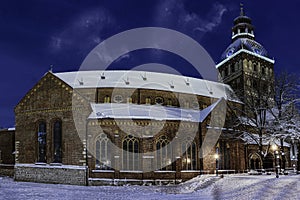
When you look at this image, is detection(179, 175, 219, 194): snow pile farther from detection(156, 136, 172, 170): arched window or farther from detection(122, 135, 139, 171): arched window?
detection(122, 135, 139, 171): arched window

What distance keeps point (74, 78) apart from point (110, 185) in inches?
668

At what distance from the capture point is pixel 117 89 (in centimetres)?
4031

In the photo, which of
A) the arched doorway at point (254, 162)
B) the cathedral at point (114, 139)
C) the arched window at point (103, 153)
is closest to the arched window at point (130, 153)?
the cathedral at point (114, 139)

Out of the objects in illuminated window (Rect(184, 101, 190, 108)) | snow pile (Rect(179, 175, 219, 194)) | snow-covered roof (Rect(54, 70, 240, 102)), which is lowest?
snow pile (Rect(179, 175, 219, 194))

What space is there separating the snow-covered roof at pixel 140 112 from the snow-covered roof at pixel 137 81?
3.92 m

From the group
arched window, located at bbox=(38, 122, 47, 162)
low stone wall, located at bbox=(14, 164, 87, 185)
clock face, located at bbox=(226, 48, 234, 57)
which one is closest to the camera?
low stone wall, located at bbox=(14, 164, 87, 185)

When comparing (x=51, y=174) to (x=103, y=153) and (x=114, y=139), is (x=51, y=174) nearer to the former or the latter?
(x=103, y=153)

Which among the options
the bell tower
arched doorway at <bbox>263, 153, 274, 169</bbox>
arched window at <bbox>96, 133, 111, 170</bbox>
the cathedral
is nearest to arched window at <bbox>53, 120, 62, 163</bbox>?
the cathedral

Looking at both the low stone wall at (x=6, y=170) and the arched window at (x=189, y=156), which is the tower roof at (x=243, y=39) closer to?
the arched window at (x=189, y=156)

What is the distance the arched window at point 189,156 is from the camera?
3409 centimetres

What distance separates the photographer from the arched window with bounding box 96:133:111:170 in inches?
1236

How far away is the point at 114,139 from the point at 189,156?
8253 millimetres

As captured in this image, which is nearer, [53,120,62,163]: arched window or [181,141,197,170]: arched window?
[53,120,62,163]: arched window

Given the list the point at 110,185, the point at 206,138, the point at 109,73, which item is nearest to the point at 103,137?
the point at 110,185
